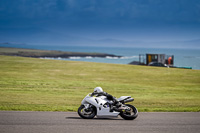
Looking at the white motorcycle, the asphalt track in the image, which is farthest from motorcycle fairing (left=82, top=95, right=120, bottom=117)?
the asphalt track

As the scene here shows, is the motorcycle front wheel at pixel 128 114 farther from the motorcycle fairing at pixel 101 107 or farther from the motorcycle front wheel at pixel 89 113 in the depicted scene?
the motorcycle front wheel at pixel 89 113

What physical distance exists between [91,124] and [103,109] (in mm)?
948

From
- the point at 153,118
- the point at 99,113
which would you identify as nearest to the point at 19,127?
the point at 99,113

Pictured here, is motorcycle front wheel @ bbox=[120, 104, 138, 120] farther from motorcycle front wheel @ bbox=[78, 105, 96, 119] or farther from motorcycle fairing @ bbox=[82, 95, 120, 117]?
motorcycle front wheel @ bbox=[78, 105, 96, 119]

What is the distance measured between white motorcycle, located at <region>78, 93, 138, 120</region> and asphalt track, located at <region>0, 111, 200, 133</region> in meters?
0.21

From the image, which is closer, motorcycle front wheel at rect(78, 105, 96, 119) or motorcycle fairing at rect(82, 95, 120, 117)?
motorcycle fairing at rect(82, 95, 120, 117)

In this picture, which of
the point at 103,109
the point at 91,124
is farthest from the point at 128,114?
the point at 91,124

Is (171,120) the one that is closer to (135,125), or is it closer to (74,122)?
(135,125)

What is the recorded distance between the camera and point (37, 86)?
955 inches

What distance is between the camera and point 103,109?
1026 cm

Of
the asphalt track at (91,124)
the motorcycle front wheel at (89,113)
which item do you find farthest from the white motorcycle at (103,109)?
the asphalt track at (91,124)

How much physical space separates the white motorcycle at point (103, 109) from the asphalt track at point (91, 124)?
21cm

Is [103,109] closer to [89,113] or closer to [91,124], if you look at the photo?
[89,113]

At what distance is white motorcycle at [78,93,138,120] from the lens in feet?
33.7
